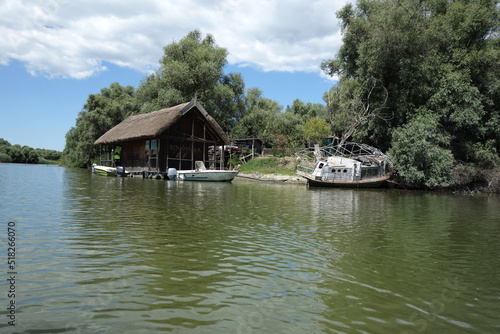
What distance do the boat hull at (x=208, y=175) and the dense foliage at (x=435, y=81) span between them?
50.2ft

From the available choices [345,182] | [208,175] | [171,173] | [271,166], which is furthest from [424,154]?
[171,173]

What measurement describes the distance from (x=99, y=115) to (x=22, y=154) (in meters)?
58.9

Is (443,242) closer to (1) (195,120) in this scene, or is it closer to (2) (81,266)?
(2) (81,266)

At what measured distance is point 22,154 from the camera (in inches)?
3595

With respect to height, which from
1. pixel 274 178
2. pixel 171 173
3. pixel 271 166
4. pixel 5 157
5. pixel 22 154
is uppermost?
pixel 22 154

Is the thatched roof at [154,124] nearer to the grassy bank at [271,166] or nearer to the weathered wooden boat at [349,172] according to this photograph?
the grassy bank at [271,166]

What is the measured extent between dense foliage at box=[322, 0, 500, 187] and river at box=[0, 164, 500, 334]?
19468 mm

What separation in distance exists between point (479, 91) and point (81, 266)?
34.1 meters

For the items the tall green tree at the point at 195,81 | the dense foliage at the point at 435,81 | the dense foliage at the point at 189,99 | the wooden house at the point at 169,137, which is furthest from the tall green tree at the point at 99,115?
the dense foliage at the point at 435,81

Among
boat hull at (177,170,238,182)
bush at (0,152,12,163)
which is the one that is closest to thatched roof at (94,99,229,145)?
boat hull at (177,170,238,182)

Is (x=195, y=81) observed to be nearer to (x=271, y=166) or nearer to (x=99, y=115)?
(x=271, y=166)

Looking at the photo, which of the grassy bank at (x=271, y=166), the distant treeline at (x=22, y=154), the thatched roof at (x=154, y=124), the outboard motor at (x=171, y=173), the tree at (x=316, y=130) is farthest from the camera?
the distant treeline at (x=22, y=154)

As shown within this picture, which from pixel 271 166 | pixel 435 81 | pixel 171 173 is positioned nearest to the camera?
pixel 435 81

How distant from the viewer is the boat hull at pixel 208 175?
28266 millimetres
